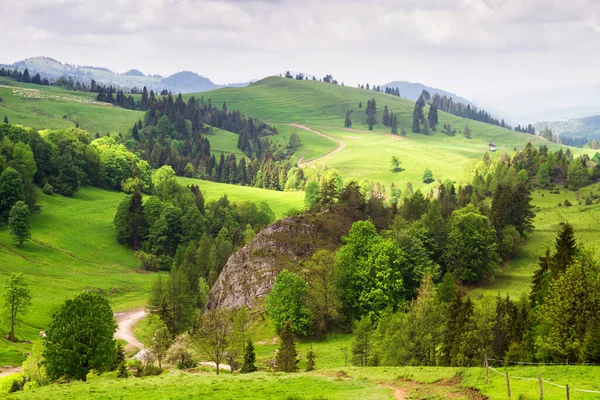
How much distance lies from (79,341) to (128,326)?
53546 millimetres

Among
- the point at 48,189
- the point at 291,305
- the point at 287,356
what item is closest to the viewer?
the point at 287,356

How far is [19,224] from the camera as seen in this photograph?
138 metres

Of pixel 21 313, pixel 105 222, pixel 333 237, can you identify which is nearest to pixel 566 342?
pixel 333 237

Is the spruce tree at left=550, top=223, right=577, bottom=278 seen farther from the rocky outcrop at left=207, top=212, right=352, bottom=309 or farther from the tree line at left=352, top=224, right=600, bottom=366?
the rocky outcrop at left=207, top=212, right=352, bottom=309

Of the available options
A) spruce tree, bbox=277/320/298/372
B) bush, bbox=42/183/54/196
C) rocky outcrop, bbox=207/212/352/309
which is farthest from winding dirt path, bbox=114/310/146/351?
bush, bbox=42/183/54/196

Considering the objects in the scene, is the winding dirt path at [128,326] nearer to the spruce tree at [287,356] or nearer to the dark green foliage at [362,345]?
the spruce tree at [287,356]

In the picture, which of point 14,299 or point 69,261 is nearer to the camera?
point 14,299

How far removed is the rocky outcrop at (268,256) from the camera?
337 feet

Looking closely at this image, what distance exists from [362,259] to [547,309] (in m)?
40.5

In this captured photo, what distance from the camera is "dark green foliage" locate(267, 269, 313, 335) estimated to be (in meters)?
87.0

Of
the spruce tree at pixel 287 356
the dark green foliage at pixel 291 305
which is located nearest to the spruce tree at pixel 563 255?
the spruce tree at pixel 287 356

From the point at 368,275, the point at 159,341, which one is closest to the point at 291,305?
the point at 368,275

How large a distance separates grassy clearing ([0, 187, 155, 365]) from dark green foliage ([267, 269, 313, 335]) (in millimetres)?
37765

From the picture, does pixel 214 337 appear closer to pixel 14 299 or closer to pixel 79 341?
pixel 79 341
